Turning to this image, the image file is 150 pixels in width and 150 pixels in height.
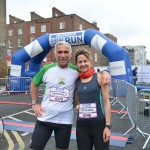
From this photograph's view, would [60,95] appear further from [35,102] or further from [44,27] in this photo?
[44,27]

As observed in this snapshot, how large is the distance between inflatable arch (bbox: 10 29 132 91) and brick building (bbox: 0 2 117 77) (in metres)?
22.3

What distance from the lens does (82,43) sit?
1579 cm

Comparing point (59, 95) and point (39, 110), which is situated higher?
point (59, 95)

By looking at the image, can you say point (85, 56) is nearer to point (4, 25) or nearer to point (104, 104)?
point (104, 104)

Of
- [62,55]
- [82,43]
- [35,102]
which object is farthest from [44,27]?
[62,55]

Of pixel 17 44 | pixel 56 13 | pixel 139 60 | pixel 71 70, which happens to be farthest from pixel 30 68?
pixel 139 60

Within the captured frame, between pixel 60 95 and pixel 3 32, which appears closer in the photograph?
pixel 60 95

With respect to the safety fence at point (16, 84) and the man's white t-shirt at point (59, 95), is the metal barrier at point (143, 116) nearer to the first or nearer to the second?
the man's white t-shirt at point (59, 95)

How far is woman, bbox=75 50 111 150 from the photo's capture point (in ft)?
10.2

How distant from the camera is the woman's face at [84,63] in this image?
319 cm

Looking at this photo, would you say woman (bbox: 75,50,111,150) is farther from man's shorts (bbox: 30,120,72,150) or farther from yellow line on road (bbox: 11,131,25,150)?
yellow line on road (bbox: 11,131,25,150)

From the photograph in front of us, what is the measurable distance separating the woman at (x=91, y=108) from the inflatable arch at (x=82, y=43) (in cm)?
1066

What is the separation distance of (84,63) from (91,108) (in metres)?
0.55

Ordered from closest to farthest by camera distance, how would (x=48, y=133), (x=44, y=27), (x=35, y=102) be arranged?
(x=48, y=133)
(x=35, y=102)
(x=44, y=27)
